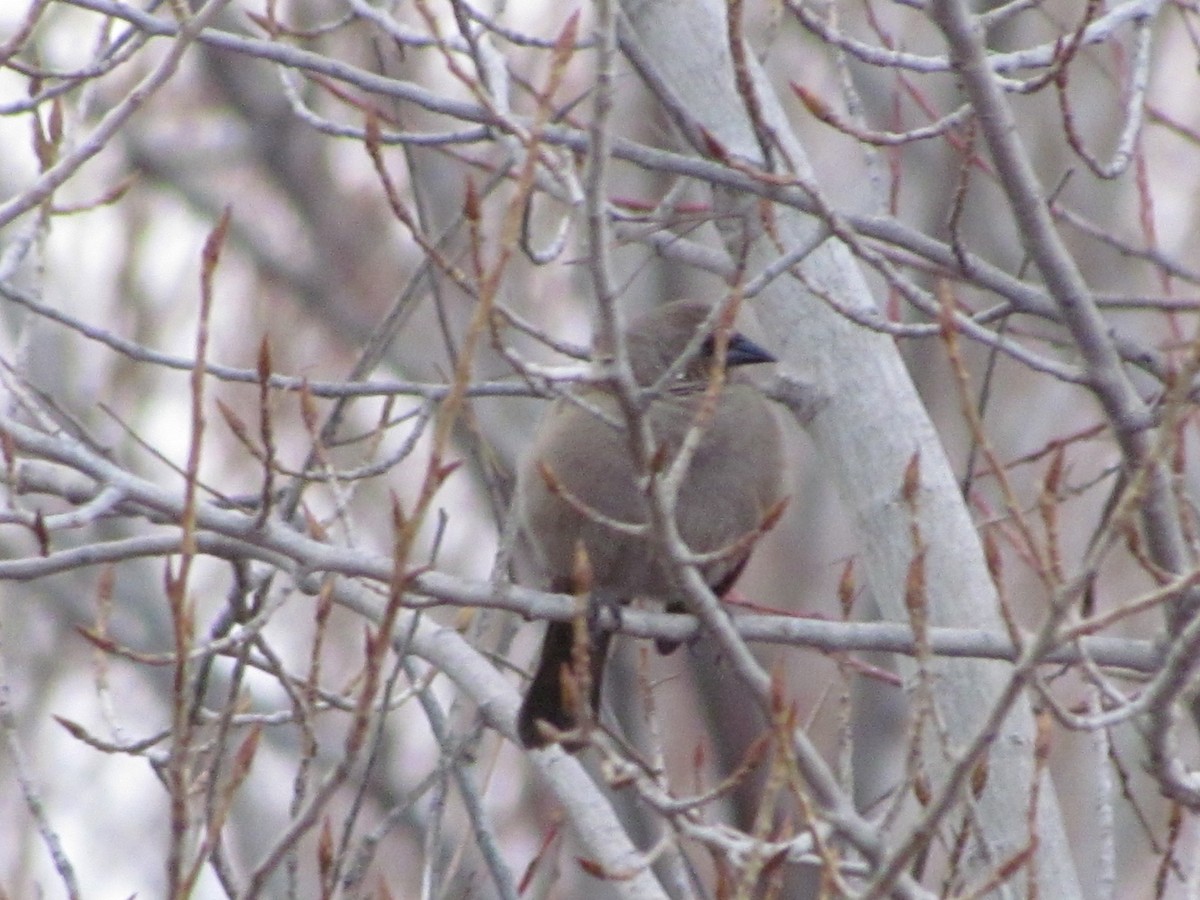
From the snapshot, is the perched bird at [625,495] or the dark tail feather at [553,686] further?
the perched bird at [625,495]

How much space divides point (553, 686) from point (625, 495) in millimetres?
500

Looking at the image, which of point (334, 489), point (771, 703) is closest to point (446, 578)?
point (334, 489)

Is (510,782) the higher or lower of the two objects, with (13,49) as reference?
higher

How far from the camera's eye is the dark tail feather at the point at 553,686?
181 inches

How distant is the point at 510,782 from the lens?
35.9 feet

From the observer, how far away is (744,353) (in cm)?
519

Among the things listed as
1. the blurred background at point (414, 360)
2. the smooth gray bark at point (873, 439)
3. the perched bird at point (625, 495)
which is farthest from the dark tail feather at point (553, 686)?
the blurred background at point (414, 360)

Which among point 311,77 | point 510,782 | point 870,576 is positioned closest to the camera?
point 311,77

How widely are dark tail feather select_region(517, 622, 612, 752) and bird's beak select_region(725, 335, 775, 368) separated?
81 cm

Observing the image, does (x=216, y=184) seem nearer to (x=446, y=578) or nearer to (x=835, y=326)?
(x=835, y=326)

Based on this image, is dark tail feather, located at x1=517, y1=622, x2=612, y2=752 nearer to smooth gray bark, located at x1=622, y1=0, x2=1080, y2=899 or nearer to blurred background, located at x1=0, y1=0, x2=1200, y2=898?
smooth gray bark, located at x1=622, y1=0, x2=1080, y2=899

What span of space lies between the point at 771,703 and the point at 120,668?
9.10 metres

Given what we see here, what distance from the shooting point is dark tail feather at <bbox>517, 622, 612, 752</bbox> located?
4.59 meters

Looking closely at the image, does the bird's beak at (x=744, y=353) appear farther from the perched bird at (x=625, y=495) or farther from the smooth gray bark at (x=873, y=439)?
the smooth gray bark at (x=873, y=439)
